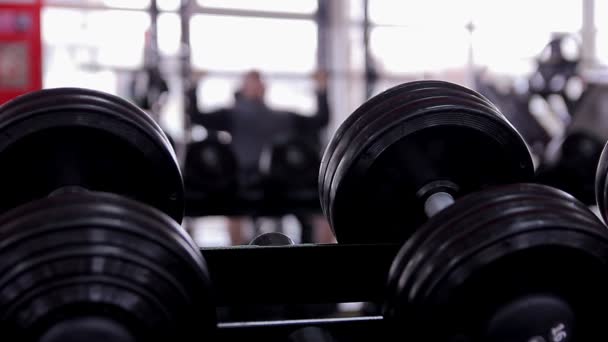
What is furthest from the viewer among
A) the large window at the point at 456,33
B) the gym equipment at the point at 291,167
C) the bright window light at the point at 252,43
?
the large window at the point at 456,33

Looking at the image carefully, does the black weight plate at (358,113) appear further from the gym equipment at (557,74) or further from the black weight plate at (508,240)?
the gym equipment at (557,74)

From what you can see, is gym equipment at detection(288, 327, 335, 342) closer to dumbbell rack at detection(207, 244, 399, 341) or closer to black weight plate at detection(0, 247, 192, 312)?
dumbbell rack at detection(207, 244, 399, 341)

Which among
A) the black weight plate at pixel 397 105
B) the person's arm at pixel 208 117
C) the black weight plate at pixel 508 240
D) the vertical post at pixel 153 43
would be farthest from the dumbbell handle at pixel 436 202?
the vertical post at pixel 153 43

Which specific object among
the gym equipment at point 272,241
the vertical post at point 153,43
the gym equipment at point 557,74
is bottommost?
the gym equipment at point 272,241

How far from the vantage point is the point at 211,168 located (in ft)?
10.1

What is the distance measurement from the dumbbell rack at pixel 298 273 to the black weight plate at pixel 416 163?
0.21ft

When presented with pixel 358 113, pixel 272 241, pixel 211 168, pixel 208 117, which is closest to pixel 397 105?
pixel 358 113

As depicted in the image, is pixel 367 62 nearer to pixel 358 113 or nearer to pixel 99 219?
pixel 358 113

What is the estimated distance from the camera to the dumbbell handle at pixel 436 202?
84 centimetres

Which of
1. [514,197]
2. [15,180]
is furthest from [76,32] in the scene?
[514,197]

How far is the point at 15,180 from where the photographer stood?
830 millimetres

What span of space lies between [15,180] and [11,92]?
119 inches

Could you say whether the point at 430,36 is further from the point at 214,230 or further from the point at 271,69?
the point at 214,230

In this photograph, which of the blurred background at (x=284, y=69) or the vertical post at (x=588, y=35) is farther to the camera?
the vertical post at (x=588, y=35)
